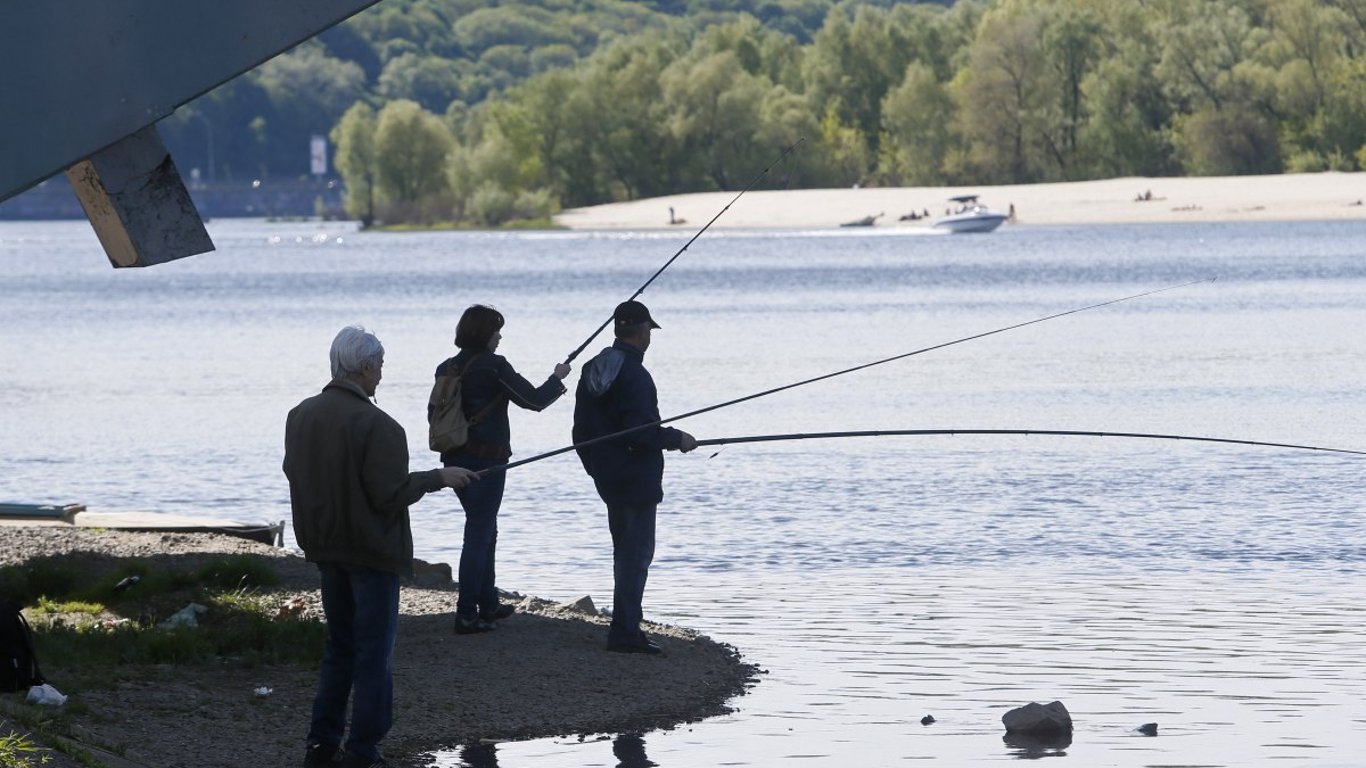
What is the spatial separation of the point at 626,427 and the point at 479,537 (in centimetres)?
96

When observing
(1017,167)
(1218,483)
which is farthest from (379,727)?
(1017,167)

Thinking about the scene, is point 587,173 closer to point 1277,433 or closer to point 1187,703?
point 1277,433

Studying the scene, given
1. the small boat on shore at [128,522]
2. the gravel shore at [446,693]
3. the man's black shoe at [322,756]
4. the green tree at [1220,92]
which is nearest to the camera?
the man's black shoe at [322,756]

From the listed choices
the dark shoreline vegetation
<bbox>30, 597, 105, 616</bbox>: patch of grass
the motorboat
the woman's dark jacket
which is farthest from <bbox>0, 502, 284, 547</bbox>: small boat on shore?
the motorboat

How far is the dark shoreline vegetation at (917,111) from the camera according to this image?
112750 mm

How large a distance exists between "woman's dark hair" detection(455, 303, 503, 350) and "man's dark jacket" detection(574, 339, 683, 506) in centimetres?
46

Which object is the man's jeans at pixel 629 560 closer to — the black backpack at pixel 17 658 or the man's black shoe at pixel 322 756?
the man's black shoe at pixel 322 756

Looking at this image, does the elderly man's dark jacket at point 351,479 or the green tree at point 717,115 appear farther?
the green tree at point 717,115

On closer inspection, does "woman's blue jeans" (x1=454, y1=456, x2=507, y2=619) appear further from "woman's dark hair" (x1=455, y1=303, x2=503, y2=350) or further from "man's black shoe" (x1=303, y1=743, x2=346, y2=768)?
"man's black shoe" (x1=303, y1=743, x2=346, y2=768)

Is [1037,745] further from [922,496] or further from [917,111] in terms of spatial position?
[917,111]

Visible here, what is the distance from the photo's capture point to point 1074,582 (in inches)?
561

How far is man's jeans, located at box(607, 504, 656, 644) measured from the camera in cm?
1052

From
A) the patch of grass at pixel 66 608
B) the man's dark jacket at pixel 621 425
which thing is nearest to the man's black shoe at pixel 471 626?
the man's dark jacket at pixel 621 425

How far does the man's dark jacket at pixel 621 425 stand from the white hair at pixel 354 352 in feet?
7.46
